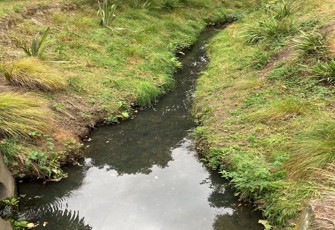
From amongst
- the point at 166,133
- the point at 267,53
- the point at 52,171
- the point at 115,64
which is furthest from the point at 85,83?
the point at 267,53

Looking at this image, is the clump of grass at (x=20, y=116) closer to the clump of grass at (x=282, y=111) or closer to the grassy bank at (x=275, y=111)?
the grassy bank at (x=275, y=111)

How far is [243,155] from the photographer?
6195 mm

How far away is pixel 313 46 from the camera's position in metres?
8.56

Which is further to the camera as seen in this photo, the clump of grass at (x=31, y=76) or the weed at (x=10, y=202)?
the clump of grass at (x=31, y=76)

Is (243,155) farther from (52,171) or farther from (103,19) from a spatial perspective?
(103,19)

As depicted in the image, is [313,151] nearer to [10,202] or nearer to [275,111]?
[275,111]

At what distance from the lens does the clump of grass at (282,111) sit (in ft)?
22.7

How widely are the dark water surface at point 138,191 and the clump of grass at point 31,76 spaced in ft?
4.42

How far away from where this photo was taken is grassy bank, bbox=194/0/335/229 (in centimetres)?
526

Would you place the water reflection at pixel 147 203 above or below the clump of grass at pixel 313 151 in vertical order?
below

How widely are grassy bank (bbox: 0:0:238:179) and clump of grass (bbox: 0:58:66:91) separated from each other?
0.06 ft

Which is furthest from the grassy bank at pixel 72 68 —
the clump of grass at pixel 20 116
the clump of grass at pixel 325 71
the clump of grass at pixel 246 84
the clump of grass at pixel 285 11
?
the clump of grass at pixel 325 71

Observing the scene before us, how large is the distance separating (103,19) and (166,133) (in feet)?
17.9

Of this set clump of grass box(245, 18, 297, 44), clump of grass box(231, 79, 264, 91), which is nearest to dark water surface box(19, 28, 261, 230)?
clump of grass box(231, 79, 264, 91)
